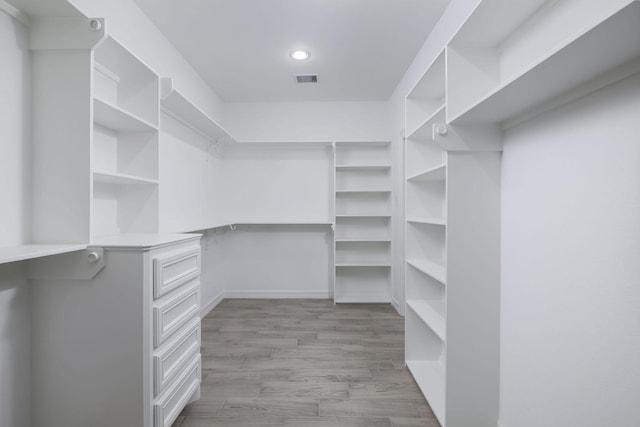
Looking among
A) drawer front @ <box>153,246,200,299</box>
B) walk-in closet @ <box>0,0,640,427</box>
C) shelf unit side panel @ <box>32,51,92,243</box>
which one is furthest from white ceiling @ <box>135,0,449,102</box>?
drawer front @ <box>153,246,200,299</box>

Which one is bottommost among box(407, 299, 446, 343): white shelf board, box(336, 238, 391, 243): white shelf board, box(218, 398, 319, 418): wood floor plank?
box(218, 398, 319, 418): wood floor plank

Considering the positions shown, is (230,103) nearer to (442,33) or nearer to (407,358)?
(442,33)

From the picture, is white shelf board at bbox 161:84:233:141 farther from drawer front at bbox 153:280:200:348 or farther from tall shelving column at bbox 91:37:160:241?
drawer front at bbox 153:280:200:348

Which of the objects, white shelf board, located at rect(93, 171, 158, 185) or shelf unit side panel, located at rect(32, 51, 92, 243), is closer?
shelf unit side panel, located at rect(32, 51, 92, 243)

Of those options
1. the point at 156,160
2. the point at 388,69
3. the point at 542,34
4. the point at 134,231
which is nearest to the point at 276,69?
the point at 388,69

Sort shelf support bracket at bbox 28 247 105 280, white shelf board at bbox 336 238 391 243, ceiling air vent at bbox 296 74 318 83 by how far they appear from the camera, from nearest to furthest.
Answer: shelf support bracket at bbox 28 247 105 280, ceiling air vent at bbox 296 74 318 83, white shelf board at bbox 336 238 391 243

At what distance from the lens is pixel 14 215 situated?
1.27 metres

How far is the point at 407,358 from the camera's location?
2.30 m

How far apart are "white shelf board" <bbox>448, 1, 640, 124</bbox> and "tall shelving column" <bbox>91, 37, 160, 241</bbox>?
5.86ft

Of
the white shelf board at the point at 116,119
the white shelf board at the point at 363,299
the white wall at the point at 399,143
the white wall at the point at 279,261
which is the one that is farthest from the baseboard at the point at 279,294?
the white shelf board at the point at 116,119

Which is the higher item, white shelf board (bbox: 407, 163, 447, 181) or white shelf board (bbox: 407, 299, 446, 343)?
white shelf board (bbox: 407, 163, 447, 181)

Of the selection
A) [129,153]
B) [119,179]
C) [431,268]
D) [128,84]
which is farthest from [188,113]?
[431,268]

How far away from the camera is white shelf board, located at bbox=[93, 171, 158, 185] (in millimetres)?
1553

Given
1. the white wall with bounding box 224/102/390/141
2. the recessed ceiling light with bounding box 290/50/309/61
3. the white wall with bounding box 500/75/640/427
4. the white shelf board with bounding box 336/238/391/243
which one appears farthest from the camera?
the white wall with bounding box 224/102/390/141
